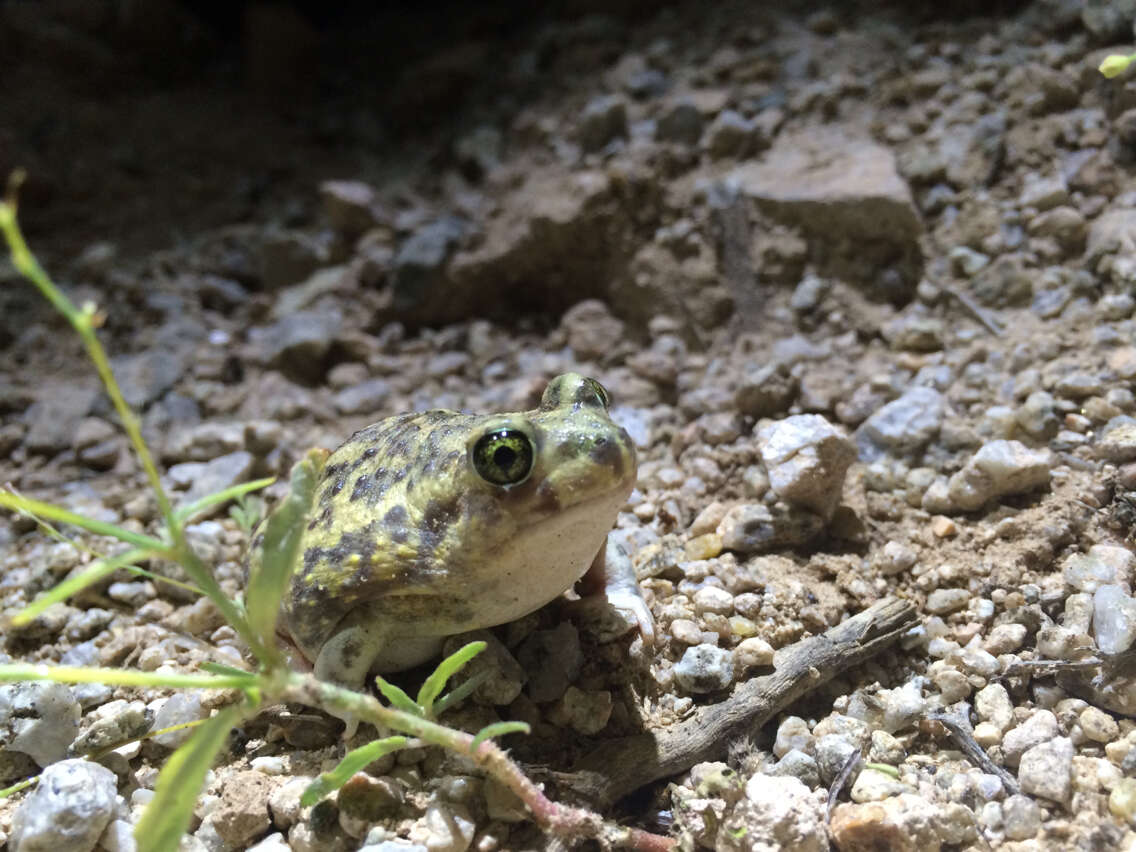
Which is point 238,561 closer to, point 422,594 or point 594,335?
point 422,594

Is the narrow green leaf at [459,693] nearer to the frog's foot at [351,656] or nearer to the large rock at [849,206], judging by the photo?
the frog's foot at [351,656]

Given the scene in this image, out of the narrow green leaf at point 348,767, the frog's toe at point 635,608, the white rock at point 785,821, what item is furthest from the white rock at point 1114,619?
the narrow green leaf at point 348,767

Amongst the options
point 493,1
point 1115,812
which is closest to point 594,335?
point 1115,812

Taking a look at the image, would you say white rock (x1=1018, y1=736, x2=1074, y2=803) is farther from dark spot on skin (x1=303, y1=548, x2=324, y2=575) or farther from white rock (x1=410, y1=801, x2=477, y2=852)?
dark spot on skin (x1=303, y1=548, x2=324, y2=575)

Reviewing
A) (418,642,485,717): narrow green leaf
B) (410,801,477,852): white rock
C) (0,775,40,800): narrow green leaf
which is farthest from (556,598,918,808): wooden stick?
(0,775,40,800): narrow green leaf

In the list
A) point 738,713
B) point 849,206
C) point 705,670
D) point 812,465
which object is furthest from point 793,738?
point 849,206

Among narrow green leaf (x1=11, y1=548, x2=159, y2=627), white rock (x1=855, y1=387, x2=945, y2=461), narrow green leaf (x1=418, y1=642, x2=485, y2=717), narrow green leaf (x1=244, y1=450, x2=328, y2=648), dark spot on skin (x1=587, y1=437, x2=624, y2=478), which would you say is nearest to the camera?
narrow green leaf (x1=11, y1=548, x2=159, y2=627)
